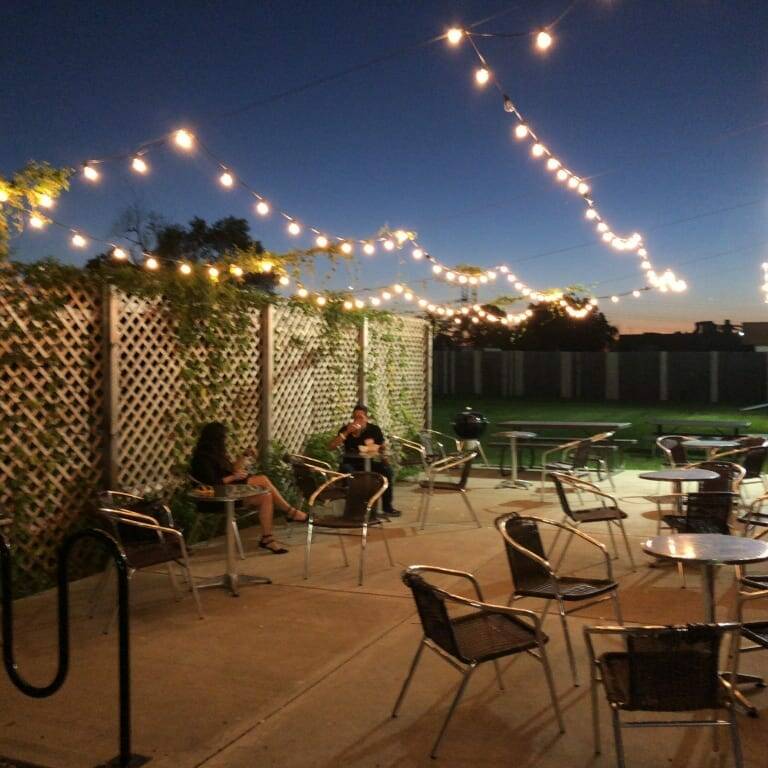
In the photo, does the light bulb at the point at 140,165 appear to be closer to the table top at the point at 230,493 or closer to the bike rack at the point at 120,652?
the table top at the point at 230,493

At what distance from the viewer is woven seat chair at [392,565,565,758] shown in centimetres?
309

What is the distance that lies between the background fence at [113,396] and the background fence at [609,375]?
24.5 metres

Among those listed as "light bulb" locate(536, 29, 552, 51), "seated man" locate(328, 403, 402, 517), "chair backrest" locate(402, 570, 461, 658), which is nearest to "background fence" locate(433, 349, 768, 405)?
"seated man" locate(328, 403, 402, 517)

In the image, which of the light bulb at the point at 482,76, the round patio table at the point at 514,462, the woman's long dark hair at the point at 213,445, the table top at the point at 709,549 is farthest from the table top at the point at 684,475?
the light bulb at the point at 482,76

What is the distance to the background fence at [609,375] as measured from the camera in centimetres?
2973

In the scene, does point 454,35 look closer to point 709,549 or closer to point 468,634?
point 709,549

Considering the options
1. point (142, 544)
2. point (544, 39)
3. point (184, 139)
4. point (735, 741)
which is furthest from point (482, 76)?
point (735, 741)

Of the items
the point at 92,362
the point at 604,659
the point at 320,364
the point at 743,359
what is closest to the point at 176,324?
the point at 92,362

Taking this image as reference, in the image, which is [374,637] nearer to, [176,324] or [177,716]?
[177,716]

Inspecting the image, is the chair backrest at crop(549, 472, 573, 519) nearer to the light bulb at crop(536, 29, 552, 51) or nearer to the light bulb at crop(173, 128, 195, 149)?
the light bulb at crop(536, 29, 552, 51)

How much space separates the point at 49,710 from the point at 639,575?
→ 3.85 metres

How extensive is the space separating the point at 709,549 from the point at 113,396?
421 centimetres

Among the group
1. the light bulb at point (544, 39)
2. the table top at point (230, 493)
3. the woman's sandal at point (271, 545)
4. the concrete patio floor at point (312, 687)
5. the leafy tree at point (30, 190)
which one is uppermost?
the light bulb at point (544, 39)

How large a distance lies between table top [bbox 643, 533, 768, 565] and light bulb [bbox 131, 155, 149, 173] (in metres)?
5.75
